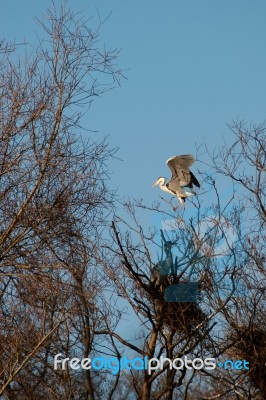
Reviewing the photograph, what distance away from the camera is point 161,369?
290 inches

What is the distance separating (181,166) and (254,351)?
2.08 m

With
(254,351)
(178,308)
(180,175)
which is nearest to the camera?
(178,308)

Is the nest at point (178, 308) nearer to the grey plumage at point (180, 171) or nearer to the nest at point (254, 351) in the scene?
the nest at point (254, 351)

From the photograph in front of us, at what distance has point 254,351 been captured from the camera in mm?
8219

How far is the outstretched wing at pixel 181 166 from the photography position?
8.40m

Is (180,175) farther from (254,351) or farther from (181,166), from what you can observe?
(254,351)

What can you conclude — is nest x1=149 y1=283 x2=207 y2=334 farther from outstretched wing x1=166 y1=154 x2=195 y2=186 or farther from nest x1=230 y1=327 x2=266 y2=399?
outstretched wing x1=166 y1=154 x2=195 y2=186

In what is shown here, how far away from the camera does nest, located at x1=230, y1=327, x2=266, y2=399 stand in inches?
Result: 326

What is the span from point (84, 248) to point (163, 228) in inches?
67.0

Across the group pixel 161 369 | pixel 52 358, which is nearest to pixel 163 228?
pixel 161 369

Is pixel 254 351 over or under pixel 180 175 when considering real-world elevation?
under

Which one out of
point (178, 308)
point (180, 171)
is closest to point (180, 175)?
point (180, 171)

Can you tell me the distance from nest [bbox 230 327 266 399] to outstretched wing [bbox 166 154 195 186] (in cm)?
168

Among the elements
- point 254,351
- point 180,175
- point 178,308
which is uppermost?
point 180,175
